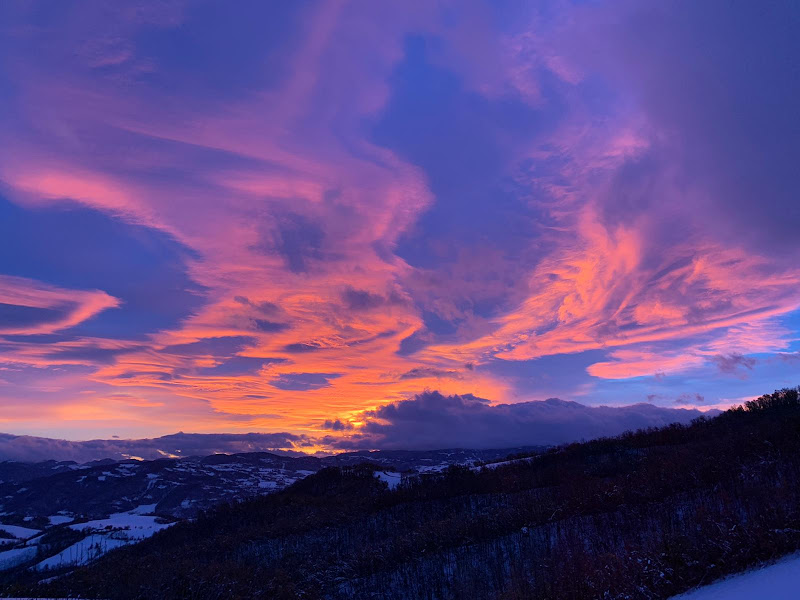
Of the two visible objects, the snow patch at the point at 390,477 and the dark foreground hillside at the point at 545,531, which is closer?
the dark foreground hillside at the point at 545,531

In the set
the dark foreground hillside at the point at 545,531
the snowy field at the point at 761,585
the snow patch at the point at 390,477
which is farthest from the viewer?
the snow patch at the point at 390,477

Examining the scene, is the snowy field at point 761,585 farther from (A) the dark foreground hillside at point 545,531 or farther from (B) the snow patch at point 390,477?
(B) the snow patch at point 390,477

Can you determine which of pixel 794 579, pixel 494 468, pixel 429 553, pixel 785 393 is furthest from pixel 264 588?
pixel 785 393

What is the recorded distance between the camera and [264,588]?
38.4 meters

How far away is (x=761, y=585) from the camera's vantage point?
13.4 metres

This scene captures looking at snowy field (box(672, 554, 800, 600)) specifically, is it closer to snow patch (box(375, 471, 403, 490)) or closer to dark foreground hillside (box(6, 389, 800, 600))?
dark foreground hillside (box(6, 389, 800, 600))

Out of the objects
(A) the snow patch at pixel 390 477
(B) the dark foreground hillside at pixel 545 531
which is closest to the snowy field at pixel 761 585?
(B) the dark foreground hillside at pixel 545 531

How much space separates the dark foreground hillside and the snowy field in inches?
38.0

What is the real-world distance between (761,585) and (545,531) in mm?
36035

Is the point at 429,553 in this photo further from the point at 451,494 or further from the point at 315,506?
the point at 315,506

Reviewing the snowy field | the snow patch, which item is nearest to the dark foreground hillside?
the snowy field

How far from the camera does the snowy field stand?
1243cm

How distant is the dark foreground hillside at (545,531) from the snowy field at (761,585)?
38.0 inches

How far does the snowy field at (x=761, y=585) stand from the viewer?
12.4 meters
